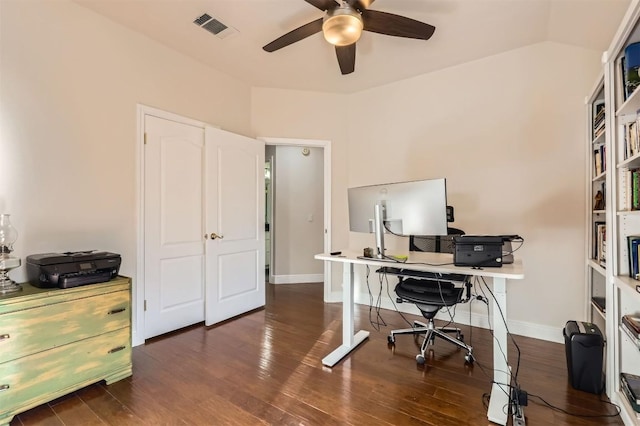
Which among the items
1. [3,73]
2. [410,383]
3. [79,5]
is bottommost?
[410,383]

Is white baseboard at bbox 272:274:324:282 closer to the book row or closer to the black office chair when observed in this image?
the black office chair

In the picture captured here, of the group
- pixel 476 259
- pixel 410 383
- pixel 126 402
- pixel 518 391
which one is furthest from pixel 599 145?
pixel 126 402

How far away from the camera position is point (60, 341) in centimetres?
186

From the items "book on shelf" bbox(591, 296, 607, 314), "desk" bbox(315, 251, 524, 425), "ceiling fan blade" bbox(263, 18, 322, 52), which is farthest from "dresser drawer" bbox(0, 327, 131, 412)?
"book on shelf" bbox(591, 296, 607, 314)

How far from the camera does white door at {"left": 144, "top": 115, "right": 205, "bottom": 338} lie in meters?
2.77

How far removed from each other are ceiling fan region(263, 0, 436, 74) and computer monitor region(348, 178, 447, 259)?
39.5 inches

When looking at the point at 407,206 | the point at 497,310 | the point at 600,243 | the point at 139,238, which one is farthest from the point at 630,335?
the point at 139,238

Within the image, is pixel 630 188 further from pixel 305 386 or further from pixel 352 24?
pixel 305 386

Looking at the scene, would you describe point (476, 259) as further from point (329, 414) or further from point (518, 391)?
→ point (329, 414)

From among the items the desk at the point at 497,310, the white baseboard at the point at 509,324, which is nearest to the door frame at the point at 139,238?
the desk at the point at 497,310

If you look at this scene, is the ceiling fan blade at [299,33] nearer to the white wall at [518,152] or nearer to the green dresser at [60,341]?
the white wall at [518,152]

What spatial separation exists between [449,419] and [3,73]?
348 cm

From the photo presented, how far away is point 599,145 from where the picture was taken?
2434mm

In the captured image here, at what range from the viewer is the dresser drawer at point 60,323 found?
1.69m
